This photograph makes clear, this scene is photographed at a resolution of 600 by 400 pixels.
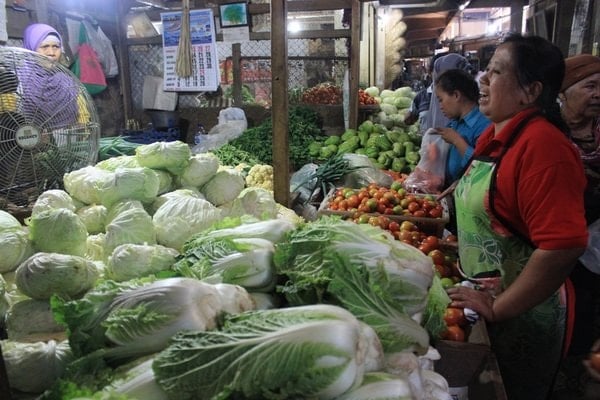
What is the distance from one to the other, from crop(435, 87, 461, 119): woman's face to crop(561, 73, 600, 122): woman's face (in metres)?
1.59

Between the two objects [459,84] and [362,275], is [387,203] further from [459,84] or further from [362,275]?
[362,275]

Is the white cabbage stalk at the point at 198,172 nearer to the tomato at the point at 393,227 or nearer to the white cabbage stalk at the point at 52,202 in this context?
the white cabbage stalk at the point at 52,202

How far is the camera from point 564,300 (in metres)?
2.42

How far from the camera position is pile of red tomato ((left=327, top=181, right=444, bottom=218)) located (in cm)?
433

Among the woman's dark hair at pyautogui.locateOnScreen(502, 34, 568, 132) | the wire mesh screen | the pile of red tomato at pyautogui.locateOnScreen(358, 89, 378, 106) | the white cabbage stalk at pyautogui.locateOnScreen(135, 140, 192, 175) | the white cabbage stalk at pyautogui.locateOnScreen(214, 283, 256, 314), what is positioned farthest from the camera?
the wire mesh screen

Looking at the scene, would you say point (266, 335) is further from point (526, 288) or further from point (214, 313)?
point (526, 288)

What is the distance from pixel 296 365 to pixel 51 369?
864 millimetres

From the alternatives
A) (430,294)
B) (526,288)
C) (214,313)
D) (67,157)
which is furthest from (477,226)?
(67,157)

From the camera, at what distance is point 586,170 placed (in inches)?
126

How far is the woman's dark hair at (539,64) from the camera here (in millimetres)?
2244

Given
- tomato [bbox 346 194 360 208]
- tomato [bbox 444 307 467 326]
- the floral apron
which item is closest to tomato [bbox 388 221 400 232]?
tomato [bbox 346 194 360 208]

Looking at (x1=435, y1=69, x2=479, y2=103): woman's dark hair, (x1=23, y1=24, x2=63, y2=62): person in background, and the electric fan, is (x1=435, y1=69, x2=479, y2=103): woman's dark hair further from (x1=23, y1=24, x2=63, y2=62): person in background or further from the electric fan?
(x1=23, y1=24, x2=63, y2=62): person in background

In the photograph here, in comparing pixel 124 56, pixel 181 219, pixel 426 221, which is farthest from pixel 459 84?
pixel 124 56

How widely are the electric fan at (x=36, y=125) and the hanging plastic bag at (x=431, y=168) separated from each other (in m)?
3.48
